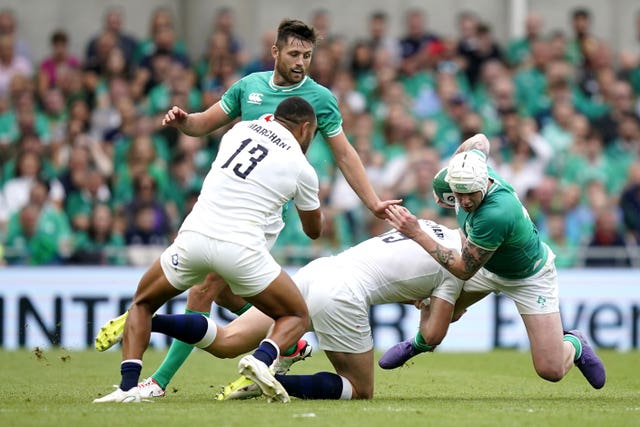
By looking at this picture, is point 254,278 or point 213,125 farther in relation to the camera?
point 213,125

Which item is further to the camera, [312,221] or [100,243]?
[100,243]

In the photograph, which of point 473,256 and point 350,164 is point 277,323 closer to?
point 473,256

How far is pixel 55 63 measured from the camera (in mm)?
19000

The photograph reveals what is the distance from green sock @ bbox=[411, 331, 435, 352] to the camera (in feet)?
33.4

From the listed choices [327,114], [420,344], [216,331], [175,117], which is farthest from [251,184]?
[420,344]

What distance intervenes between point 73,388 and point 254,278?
2.58 m

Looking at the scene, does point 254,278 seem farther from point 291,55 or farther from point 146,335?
point 291,55

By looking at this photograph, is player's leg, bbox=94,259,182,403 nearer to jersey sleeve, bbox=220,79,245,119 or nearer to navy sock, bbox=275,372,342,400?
navy sock, bbox=275,372,342,400

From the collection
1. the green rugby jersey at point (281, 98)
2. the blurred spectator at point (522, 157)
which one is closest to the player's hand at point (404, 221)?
the green rugby jersey at point (281, 98)

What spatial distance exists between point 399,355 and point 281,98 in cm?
231

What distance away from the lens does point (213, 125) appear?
1024 cm

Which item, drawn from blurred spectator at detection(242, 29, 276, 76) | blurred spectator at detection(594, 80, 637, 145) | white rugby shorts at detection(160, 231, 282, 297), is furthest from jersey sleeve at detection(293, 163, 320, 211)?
blurred spectator at detection(594, 80, 637, 145)

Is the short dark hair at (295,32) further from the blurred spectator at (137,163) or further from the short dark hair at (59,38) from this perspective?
the short dark hair at (59,38)

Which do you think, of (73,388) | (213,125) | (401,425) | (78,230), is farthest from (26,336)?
(401,425)
